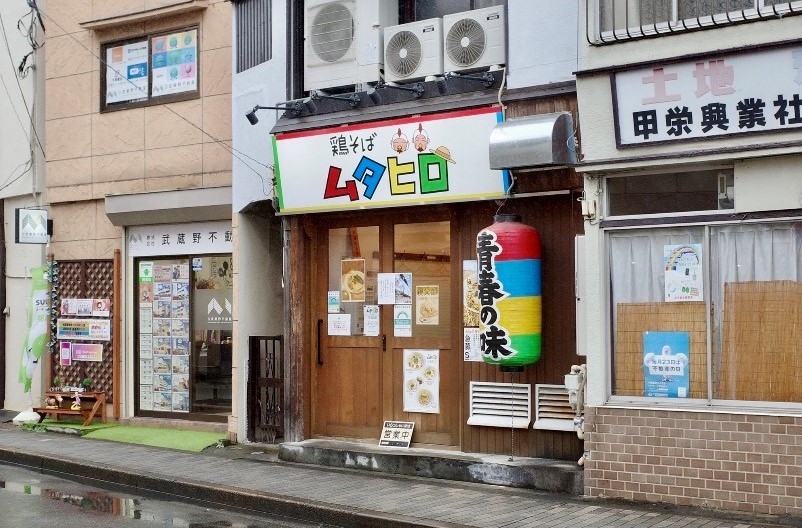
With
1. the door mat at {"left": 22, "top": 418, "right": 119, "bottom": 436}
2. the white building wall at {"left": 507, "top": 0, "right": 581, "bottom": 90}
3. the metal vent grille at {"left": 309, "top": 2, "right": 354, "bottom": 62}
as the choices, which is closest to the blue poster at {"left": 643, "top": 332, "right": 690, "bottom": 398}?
the white building wall at {"left": 507, "top": 0, "right": 581, "bottom": 90}

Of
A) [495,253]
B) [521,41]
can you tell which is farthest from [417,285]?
[521,41]

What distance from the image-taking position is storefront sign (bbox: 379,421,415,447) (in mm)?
12586

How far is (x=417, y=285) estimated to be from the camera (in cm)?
1274

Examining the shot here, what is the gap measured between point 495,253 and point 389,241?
7.61 ft

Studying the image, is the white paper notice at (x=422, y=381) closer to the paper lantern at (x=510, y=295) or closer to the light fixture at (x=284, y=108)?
the paper lantern at (x=510, y=295)

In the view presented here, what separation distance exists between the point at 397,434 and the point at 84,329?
695 centimetres

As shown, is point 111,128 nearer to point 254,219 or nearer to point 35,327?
point 35,327

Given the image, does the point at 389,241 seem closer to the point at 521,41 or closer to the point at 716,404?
the point at 521,41

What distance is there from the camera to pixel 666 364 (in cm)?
1011

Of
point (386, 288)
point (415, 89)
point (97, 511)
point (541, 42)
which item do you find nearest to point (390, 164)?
point (415, 89)

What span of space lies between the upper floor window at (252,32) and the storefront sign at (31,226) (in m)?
5.16

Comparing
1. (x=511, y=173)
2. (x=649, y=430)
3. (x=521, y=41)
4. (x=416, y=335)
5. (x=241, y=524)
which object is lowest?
(x=241, y=524)

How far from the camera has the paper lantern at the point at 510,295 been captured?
10.9 meters

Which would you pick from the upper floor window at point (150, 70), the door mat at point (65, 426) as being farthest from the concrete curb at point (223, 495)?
the upper floor window at point (150, 70)
